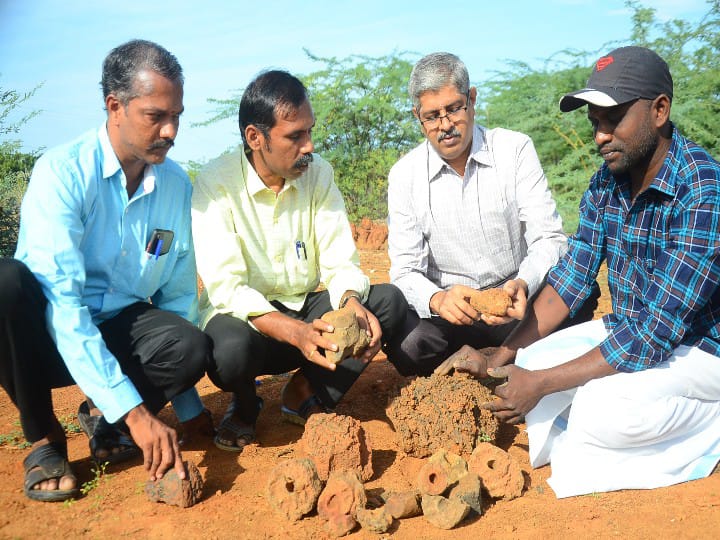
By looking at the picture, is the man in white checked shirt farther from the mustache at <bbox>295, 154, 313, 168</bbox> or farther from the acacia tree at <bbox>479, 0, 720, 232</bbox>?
the acacia tree at <bbox>479, 0, 720, 232</bbox>

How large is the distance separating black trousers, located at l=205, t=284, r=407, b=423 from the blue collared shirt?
0.45m

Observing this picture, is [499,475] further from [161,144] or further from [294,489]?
[161,144]

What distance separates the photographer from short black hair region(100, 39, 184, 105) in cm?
339

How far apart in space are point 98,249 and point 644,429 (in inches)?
115

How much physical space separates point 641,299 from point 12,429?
383cm

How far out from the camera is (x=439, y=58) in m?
4.13

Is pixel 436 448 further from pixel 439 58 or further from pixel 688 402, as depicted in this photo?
pixel 439 58

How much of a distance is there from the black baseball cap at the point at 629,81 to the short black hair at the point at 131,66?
2.12 m

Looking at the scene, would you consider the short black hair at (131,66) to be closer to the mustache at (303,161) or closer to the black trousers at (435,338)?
the mustache at (303,161)

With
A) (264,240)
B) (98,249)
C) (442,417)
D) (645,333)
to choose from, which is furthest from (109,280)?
(645,333)

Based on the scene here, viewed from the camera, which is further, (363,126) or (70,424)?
(363,126)

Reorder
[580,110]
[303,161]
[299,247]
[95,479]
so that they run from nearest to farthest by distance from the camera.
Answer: [95,479] → [303,161] → [299,247] → [580,110]

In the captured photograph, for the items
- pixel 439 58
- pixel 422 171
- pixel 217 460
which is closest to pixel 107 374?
pixel 217 460

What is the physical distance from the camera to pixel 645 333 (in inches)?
124
